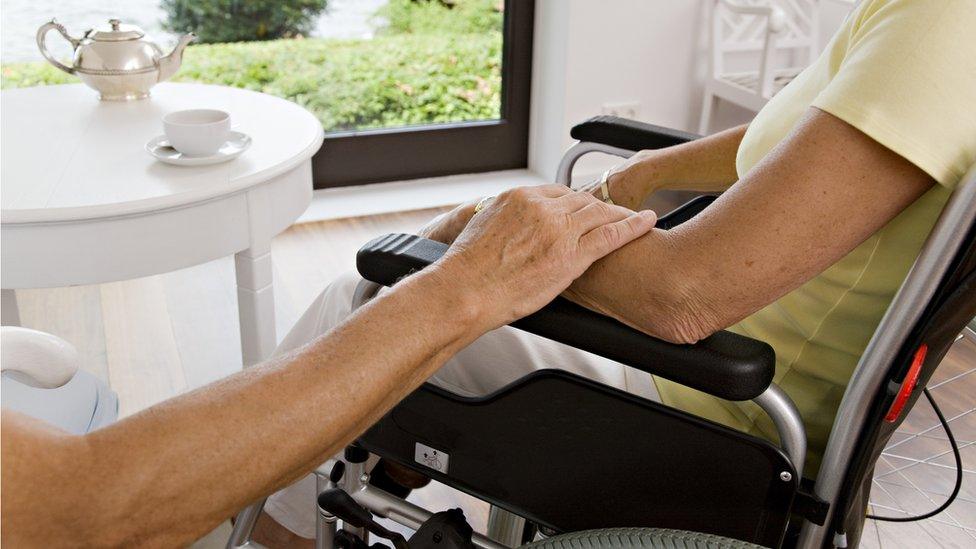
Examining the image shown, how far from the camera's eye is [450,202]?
119 inches

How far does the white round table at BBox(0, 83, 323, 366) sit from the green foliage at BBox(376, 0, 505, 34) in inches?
53.5

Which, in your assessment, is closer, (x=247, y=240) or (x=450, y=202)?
(x=247, y=240)

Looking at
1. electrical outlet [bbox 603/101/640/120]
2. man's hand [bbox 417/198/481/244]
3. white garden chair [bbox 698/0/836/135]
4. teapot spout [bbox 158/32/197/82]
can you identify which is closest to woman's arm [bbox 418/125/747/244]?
man's hand [bbox 417/198/481/244]

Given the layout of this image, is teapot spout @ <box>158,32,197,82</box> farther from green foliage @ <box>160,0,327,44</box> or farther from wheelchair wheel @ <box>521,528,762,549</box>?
wheelchair wheel @ <box>521,528,762,549</box>

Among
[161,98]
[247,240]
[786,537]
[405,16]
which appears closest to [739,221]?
[786,537]

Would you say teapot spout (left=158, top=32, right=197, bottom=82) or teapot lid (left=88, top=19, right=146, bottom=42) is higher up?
teapot lid (left=88, top=19, right=146, bottom=42)

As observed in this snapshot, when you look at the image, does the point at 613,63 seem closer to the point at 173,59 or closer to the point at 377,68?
the point at 377,68

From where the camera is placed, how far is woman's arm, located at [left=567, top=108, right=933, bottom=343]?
0.82 m

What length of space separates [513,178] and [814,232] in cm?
245

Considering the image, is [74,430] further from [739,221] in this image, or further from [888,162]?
[888,162]

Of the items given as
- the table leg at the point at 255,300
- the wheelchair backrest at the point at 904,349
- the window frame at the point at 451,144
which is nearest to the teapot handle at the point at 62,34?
the table leg at the point at 255,300

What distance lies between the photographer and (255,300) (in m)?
1.58

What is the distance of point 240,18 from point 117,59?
121 cm

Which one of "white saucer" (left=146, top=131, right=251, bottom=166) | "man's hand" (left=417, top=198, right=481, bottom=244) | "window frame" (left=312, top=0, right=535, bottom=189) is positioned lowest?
"window frame" (left=312, top=0, right=535, bottom=189)
